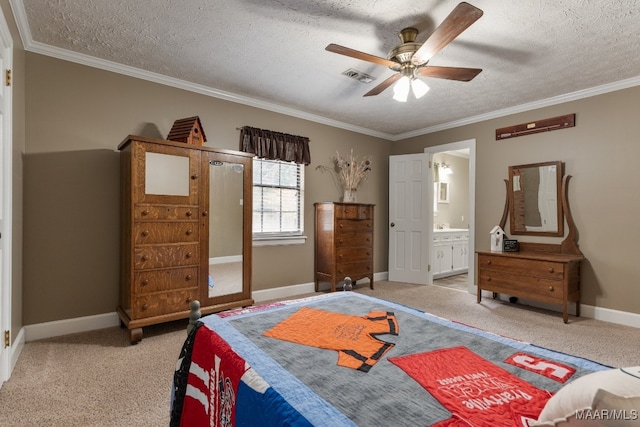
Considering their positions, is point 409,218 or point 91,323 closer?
point 91,323

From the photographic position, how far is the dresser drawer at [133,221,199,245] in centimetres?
278

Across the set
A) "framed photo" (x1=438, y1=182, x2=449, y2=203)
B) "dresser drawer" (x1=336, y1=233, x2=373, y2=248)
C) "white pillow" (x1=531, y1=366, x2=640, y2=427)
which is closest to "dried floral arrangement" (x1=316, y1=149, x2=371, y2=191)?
"dresser drawer" (x1=336, y1=233, x2=373, y2=248)

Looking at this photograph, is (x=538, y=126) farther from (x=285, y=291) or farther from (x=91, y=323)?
(x=91, y=323)

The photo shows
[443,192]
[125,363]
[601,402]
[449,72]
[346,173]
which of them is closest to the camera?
[601,402]

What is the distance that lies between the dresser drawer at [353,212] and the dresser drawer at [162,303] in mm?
2166

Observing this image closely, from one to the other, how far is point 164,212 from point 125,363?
4.02 feet

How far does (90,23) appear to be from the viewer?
2.49 meters

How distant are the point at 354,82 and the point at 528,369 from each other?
3112 millimetres

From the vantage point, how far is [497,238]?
434 cm

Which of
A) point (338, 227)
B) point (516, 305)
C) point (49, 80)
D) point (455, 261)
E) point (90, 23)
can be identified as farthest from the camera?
point (455, 261)

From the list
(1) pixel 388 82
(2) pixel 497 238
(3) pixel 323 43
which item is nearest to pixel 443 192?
(2) pixel 497 238

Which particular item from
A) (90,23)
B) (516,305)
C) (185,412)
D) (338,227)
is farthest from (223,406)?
(516,305)

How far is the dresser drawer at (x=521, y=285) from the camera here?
3.54 m

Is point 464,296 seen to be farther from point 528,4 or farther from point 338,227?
point 528,4
